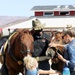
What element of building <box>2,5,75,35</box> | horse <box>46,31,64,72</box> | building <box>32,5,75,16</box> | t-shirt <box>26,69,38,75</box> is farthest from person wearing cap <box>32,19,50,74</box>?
building <box>32,5,75,16</box>

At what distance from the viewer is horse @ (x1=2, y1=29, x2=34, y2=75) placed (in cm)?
697

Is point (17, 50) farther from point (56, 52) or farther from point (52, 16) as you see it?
point (52, 16)

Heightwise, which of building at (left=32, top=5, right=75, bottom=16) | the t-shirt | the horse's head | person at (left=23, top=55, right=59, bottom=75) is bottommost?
building at (left=32, top=5, right=75, bottom=16)

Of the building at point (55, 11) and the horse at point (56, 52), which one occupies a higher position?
the horse at point (56, 52)

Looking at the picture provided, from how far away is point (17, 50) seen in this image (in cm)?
752

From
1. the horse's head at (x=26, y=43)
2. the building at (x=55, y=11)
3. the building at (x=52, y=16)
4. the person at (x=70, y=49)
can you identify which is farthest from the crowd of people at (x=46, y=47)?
the building at (x=55, y=11)

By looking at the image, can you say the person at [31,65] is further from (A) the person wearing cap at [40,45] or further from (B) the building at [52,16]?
(B) the building at [52,16]

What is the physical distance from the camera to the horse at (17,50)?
6.97m

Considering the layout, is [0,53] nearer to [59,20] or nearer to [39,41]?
[39,41]

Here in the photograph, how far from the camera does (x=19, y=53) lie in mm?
7422

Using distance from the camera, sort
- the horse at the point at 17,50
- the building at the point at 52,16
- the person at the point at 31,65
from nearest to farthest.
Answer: the person at the point at 31,65 → the horse at the point at 17,50 → the building at the point at 52,16

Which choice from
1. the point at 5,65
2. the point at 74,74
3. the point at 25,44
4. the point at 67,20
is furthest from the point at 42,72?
the point at 67,20

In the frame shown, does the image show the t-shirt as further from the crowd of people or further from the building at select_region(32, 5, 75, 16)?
the building at select_region(32, 5, 75, 16)

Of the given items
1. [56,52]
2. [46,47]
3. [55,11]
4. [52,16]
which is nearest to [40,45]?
[46,47]
